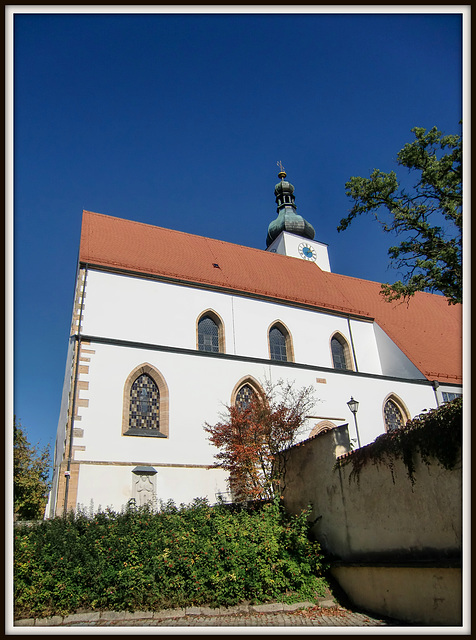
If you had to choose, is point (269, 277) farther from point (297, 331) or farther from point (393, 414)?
point (393, 414)

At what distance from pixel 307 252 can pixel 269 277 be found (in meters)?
15.5

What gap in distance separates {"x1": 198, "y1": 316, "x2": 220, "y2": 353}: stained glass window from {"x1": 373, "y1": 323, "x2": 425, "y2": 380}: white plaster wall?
764cm

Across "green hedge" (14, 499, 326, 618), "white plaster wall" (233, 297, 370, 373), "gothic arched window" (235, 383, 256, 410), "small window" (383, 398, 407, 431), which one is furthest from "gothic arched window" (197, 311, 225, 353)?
"green hedge" (14, 499, 326, 618)

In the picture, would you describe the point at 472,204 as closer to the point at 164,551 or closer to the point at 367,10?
the point at 367,10

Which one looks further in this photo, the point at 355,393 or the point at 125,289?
the point at 355,393

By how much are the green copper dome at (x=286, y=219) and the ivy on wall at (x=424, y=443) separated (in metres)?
29.6

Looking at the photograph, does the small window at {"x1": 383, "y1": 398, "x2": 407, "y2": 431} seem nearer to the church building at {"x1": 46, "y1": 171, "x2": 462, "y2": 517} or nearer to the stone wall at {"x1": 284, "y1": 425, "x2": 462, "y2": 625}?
the church building at {"x1": 46, "y1": 171, "x2": 462, "y2": 517}

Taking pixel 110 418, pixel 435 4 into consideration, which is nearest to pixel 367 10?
pixel 435 4

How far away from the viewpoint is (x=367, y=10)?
5102 mm

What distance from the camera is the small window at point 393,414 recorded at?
60.1 feet

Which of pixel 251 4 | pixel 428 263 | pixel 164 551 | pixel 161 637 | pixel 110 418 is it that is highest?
pixel 251 4

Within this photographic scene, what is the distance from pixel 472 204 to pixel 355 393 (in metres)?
13.8

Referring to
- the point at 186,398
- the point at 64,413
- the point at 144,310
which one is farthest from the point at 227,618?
the point at 144,310

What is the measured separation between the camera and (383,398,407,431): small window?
1831cm
